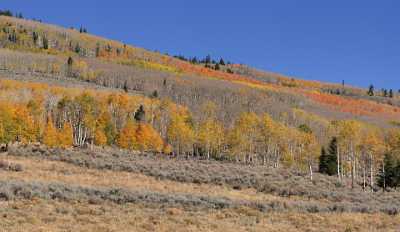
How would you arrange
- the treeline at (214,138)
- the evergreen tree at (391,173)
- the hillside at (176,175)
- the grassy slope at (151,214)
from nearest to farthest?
the grassy slope at (151,214) → the hillside at (176,175) → the evergreen tree at (391,173) → the treeline at (214,138)

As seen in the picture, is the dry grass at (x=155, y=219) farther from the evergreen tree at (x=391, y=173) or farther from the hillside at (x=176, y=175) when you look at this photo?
the evergreen tree at (x=391, y=173)

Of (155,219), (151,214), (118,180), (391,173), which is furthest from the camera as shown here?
(391,173)

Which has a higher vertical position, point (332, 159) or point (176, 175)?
point (332, 159)

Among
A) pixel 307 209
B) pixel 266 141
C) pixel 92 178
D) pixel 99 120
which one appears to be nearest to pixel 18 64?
pixel 99 120

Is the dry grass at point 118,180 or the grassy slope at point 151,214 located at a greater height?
the grassy slope at point 151,214

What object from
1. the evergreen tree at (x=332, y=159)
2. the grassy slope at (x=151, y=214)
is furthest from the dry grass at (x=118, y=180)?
the evergreen tree at (x=332, y=159)

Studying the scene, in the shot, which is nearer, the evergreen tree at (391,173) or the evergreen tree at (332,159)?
the evergreen tree at (391,173)

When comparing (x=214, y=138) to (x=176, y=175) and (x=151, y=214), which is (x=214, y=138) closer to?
(x=176, y=175)

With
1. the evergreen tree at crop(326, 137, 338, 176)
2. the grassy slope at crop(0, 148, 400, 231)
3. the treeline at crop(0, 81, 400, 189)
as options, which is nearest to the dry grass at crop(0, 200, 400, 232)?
the grassy slope at crop(0, 148, 400, 231)

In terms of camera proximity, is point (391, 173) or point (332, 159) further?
point (332, 159)

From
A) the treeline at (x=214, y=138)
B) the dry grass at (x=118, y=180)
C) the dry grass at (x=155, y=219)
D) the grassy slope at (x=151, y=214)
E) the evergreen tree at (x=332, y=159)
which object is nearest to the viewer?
the dry grass at (x=155, y=219)

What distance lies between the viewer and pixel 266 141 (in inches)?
2840

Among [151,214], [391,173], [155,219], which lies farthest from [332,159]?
[155,219]

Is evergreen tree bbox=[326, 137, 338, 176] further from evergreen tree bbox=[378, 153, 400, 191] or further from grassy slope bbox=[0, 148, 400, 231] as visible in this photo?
grassy slope bbox=[0, 148, 400, 231]
